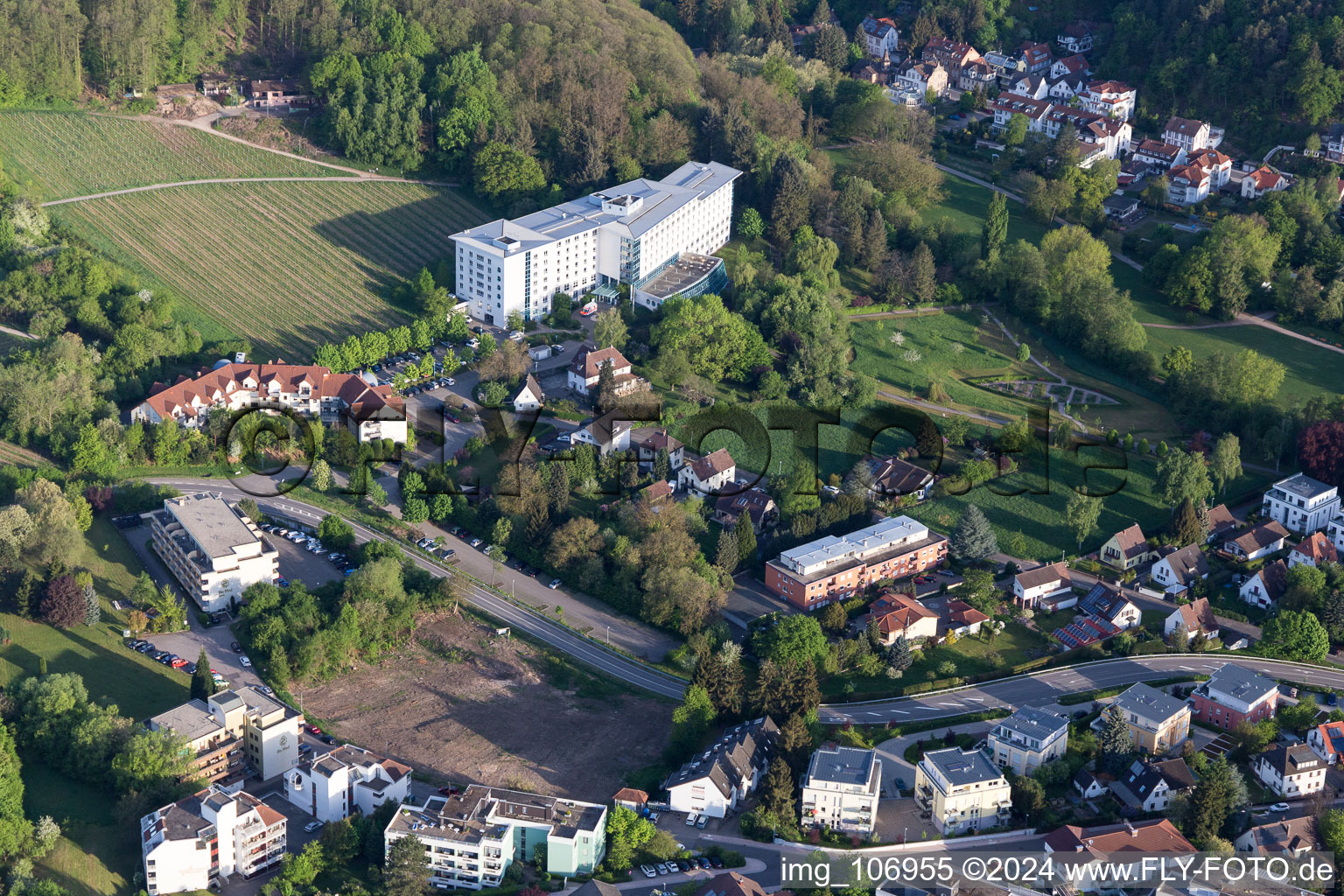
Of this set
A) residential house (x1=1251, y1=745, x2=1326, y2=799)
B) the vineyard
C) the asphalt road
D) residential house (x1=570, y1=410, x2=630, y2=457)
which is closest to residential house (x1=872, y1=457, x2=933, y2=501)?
residential house (x1=570, y1=410, x2=630, y2=457)

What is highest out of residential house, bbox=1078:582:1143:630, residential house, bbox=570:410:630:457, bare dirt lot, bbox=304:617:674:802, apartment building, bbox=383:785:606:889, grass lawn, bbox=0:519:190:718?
residential house, bbox=570:410:630:457

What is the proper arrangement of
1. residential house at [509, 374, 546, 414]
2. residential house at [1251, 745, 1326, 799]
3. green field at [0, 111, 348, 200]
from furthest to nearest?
green field at [0, 111, 348, 200], residential house at [509, 374, 546, 414], residential house at [1251, 745, 1326, 799]

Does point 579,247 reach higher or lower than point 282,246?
higher

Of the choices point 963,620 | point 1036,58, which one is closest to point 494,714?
point 963,620

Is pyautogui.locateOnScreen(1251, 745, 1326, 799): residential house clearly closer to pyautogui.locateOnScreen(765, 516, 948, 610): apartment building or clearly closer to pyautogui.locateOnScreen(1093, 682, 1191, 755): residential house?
pyautogui.locateOnScreen(1093, 682, 1191, 755): residential house

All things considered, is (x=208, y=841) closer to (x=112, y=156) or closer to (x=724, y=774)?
(x=724, y=774)

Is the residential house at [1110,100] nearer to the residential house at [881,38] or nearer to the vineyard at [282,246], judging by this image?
the residential house at [881,38]
